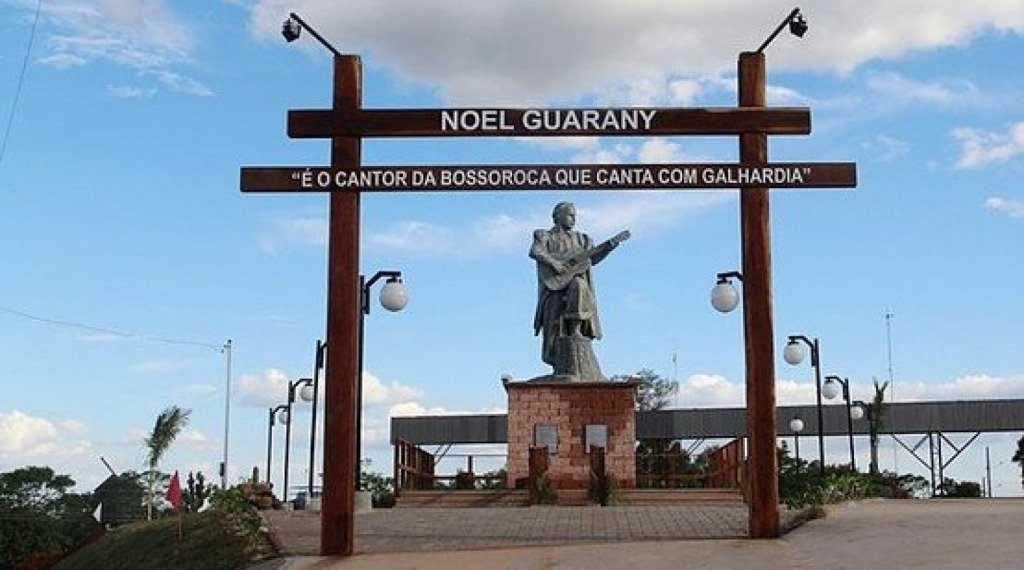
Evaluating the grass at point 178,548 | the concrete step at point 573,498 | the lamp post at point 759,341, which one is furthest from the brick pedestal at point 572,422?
the lamp post at point 759,341

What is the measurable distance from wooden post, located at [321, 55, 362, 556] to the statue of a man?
15.1 meters

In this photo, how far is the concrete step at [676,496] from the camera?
2483 cm

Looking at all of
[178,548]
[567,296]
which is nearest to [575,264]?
[567,296]

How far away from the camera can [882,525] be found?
15969 millimetres

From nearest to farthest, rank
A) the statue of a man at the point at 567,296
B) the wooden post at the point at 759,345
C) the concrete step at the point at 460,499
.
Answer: the wooden post at the point at 759,345 → the concrete step at the point at 460,499 → the statue of a man at the point at 567,296

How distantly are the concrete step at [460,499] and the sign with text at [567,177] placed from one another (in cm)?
1029

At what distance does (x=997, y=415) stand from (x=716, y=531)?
116 ft

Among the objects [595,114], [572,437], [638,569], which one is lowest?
[638,569]

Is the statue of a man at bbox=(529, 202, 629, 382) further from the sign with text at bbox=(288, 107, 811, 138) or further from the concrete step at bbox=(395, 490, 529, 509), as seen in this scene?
the sign with text at bbox=(288, 107, 811, 138)

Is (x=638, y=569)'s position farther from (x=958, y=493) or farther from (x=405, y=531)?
(x=958, y=493)

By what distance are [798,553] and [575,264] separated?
1741cm

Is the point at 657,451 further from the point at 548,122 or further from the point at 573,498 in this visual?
the point at 548,122

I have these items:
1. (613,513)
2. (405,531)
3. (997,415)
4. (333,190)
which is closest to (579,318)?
(613,513)

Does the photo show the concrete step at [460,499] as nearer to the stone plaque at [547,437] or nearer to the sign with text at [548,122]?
the stone plaque at [547,437]
